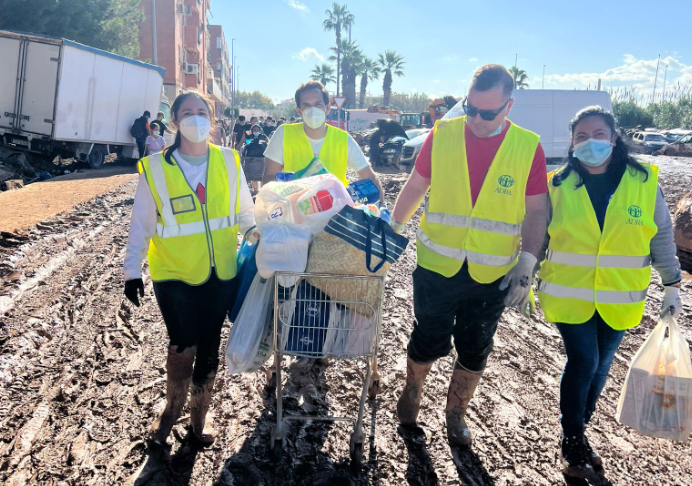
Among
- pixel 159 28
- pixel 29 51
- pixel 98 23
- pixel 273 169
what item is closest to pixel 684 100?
pixel 159 28

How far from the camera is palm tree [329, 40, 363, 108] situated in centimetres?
6269

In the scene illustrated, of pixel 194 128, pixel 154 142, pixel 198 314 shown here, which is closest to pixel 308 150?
pixel 194 128

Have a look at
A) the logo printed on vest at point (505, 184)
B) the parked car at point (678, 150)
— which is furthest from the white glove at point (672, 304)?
the parked car at point (678, 150)

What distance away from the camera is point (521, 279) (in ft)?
9.69

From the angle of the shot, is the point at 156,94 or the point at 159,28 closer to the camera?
the point at 156,94

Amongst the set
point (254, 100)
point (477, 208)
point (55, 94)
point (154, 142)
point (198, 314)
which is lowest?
point (198, 314)

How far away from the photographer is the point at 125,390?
3701 mm

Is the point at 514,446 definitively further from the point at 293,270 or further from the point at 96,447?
the point at 96,447

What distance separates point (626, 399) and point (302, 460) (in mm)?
1760

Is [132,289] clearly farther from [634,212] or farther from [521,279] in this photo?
[634,212]

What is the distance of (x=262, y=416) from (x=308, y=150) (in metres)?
1.97

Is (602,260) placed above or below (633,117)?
below

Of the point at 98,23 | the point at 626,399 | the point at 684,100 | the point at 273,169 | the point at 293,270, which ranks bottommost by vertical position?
the point at 626,399

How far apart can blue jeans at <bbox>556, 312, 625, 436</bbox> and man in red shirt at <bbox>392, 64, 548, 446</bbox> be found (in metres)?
0.37
